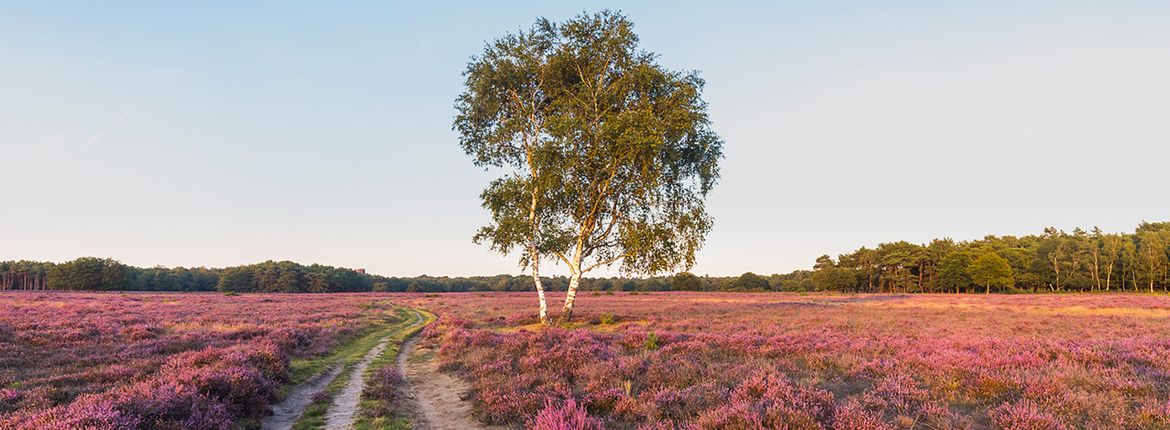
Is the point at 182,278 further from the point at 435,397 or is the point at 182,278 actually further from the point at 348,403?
the point at 435,397

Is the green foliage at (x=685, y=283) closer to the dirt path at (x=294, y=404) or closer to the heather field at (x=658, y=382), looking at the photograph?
the heather field at (x=658, y=382)

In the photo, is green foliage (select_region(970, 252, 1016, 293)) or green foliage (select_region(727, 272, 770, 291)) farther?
green foliage (select_region(727, 272, 770, 291))

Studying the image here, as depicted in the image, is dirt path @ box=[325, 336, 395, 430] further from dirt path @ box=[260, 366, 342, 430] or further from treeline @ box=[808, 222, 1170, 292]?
treeline @ box=[808, 222, 1170, 292]

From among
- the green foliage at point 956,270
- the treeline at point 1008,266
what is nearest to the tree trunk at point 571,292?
the treeline at point 1008,266

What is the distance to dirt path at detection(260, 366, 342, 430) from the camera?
8719mm

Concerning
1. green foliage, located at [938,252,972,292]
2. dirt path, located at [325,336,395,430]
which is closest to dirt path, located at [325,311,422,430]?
dirt path, located at [325,336,395,430]

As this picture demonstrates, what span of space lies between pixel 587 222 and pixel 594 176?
253cm

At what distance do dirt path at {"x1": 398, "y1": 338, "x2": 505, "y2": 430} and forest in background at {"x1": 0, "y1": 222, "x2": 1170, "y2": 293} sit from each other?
8588cm

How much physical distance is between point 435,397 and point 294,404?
287 cm

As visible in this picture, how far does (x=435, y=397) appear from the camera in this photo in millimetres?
10797

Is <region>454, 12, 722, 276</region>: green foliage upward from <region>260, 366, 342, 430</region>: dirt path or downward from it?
upward

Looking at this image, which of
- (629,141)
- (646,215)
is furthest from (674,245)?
(629,141)

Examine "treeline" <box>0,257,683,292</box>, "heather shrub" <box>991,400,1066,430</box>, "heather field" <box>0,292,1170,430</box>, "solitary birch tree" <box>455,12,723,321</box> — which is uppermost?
"solitary birch tree" <box>455,12,723,321</box>

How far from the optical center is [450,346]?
17094 mm
